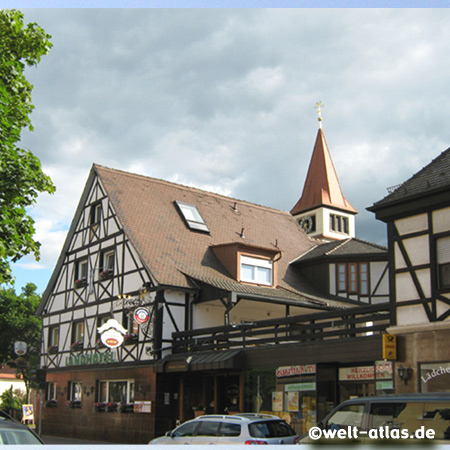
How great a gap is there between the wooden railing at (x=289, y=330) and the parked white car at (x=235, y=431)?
151 inches

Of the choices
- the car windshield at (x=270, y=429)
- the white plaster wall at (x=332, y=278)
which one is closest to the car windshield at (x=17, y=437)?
the car windshield at (x=270, y=429)

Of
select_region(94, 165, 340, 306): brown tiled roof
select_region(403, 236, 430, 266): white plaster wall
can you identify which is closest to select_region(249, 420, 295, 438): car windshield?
select_region(403, 236, 430, 266): white plaster wall

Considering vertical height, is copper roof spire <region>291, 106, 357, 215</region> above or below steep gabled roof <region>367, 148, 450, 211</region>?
above

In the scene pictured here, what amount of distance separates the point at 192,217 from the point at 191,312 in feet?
20.7

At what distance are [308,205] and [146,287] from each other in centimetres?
3403

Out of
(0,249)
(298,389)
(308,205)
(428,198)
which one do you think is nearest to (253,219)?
(298,389)

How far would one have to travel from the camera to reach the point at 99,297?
2805cm

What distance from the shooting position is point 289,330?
771 inches

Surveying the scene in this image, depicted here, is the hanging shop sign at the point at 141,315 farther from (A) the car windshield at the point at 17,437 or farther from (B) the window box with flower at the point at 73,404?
(A) the car windshield at the point at 17,437

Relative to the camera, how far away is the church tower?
183ft

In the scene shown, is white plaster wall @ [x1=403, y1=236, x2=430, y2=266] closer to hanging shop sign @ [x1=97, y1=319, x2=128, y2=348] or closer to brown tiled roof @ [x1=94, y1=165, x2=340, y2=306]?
brown tiled roof @ [x1=94, y1=165, x2=340, y2=306]

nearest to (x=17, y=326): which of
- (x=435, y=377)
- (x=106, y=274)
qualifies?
(x=106, y=274)

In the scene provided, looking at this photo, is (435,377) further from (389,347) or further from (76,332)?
(76,332)

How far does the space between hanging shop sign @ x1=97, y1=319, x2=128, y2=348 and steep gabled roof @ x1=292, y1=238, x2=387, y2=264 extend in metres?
10.1
